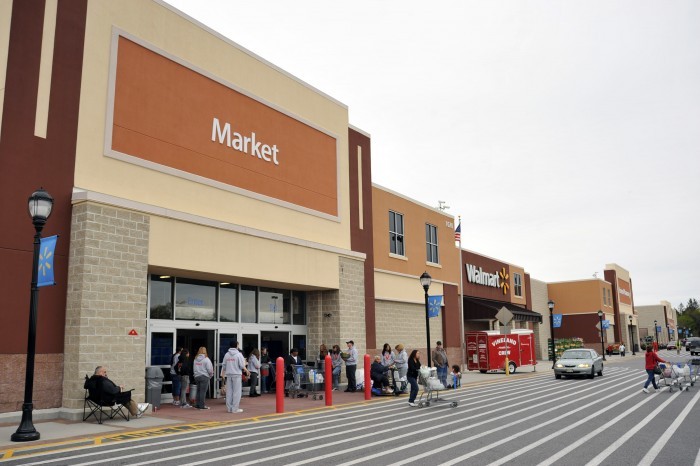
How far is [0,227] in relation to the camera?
13719 millimetres

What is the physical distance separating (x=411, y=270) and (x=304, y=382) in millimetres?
12608

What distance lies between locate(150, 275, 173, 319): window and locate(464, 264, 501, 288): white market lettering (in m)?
25.4

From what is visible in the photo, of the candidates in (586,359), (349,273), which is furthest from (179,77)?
(586,359)

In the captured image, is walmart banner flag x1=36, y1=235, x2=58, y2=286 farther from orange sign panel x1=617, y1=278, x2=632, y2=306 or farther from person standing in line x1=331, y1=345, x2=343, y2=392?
orange sign panel x1=617, y1=278, x2=632, y2=306

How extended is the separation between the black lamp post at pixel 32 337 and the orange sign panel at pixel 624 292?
74684 mm

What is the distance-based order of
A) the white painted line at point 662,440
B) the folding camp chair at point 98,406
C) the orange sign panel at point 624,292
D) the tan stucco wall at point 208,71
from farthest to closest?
the orange sign panel at point 624,292 → the tan stucco wall at point 208,71 → the folding camp chair at point 98,406 → the white painted line at point 662,440

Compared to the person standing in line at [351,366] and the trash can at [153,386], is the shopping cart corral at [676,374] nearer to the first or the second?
the person standing in line at [351,366]

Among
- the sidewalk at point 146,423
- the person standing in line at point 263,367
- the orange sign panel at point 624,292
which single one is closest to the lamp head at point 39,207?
the sidewalk at point 146,423

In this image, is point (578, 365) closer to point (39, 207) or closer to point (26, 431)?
point (26, 431)

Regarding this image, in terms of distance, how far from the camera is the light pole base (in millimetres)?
10969

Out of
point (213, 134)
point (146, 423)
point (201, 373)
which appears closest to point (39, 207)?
point (146, 423)

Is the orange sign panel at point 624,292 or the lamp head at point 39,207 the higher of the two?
the orange sign panel at point 624,292

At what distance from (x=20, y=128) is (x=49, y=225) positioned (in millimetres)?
2424

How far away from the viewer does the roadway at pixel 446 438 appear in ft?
30.3
